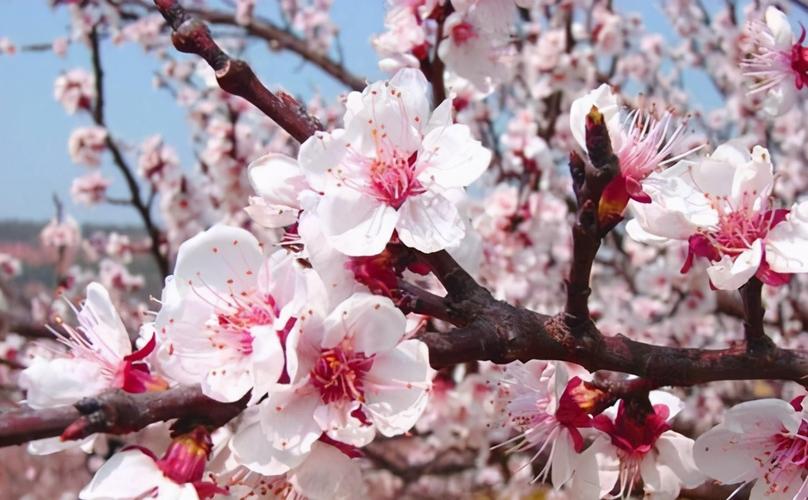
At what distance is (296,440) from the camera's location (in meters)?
0.90

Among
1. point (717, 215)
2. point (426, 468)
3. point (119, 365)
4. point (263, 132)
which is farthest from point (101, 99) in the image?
Answer: point (717, 215)

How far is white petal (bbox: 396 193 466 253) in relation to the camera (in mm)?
963

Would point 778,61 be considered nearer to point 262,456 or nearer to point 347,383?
point 347,383

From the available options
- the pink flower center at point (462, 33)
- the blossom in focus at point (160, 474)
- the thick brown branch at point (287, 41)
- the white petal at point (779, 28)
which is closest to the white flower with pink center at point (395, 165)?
the blossom in focus at point (160, 474)

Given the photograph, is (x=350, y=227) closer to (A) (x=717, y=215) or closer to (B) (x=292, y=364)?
(B) (x=292, y=364)

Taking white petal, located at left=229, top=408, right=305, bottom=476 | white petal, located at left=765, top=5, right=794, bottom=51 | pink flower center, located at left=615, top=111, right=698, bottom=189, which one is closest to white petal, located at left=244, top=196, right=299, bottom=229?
white petal, located at left=229, top=408, right=305, bottom=476

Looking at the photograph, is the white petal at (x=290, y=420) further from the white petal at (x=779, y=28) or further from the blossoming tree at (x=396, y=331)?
the white petal at (x=779, y=28)

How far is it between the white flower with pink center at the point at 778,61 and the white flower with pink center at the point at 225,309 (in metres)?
1.13

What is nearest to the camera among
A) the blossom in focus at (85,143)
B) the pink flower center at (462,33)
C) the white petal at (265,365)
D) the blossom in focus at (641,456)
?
the white petal at (265,365)

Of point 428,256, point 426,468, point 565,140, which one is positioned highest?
point 428,256

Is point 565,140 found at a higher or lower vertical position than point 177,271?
lower

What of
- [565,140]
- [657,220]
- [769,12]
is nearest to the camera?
[657,220]

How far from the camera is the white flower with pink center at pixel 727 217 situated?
3.51 feet

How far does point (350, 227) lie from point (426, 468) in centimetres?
323
